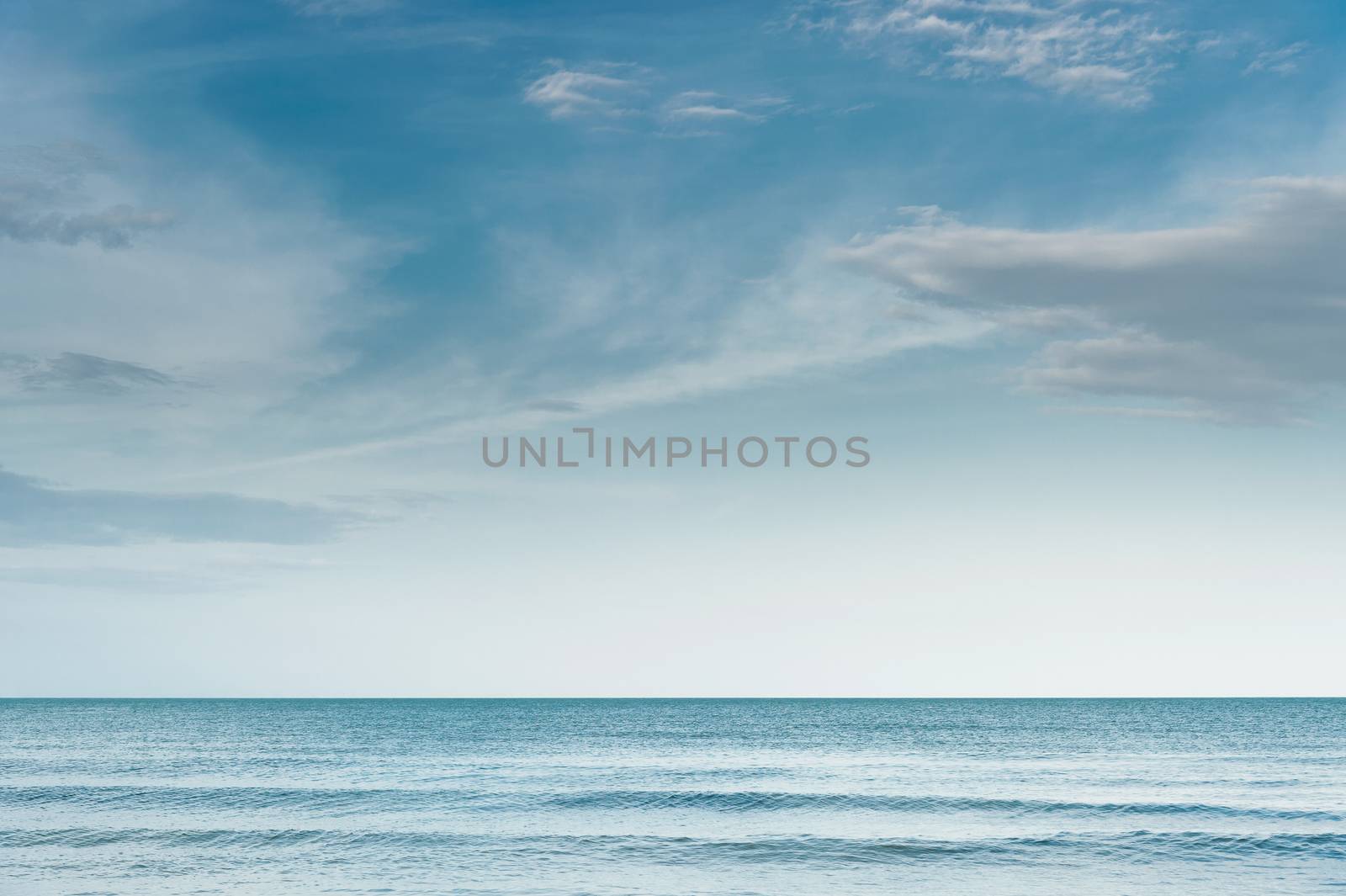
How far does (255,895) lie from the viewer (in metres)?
26.4

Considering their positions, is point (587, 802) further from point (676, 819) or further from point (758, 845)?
point (758, 845)

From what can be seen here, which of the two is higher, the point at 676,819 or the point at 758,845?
the point at 758,845

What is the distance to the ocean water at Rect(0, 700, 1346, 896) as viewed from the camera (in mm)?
28078

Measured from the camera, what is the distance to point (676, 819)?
37.9 metres

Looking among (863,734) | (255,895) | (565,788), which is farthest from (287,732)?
(255,895)

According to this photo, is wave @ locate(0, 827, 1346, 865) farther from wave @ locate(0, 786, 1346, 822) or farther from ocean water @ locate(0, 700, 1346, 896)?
wave @ locate(0, 786, 1346, 822)

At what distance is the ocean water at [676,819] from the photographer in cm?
2808

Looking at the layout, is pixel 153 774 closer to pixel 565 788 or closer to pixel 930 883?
pixel 565 788

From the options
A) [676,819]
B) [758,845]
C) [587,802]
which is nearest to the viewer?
[758,845]

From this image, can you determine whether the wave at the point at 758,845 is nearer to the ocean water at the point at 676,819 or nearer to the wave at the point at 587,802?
the ocean water at the point at 676,819

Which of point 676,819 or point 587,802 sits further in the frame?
point 587,802

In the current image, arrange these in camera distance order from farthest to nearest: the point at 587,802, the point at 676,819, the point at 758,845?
the point at 587,802
the point at 676,819
the point at 758,845

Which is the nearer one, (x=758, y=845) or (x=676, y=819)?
(x=758, y=845)

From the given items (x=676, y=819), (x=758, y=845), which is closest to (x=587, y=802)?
(x=676, y=819)
